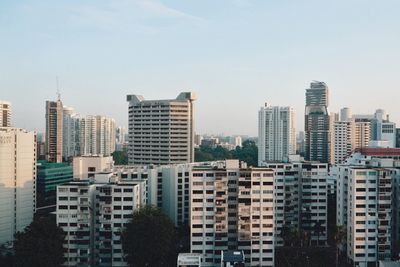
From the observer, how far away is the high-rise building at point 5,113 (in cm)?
8380

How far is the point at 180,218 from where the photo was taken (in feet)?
195

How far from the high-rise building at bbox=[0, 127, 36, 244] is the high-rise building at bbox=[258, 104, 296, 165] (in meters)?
76.6

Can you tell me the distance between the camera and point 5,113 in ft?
282

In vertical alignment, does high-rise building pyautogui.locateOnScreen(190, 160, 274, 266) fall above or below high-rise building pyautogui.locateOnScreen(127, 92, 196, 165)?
below

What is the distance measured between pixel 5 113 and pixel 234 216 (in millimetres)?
57272

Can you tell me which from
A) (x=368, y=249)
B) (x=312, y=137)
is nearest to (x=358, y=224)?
(x=368, y=249)

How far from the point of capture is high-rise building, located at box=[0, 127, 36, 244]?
191 feet

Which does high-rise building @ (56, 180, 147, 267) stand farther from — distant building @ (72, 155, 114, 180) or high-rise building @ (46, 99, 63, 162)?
high-rise building @ (46, 99, 63, 162)

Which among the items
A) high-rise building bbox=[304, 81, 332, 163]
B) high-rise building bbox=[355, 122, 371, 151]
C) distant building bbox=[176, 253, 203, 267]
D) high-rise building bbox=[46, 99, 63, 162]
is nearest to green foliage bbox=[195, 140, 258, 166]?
high-rise building bbox=[304, 81, 332, 163]

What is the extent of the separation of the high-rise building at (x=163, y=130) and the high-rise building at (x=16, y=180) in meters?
33.9

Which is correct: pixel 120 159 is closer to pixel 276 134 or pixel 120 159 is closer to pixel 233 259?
pixel 276 134

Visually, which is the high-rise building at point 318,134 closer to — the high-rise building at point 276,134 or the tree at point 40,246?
the high-rise building at point 276,134

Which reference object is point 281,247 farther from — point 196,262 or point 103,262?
point 103,262

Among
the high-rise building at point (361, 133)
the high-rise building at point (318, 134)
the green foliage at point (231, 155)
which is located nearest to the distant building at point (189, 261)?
the green foliage at point (231, 155)
